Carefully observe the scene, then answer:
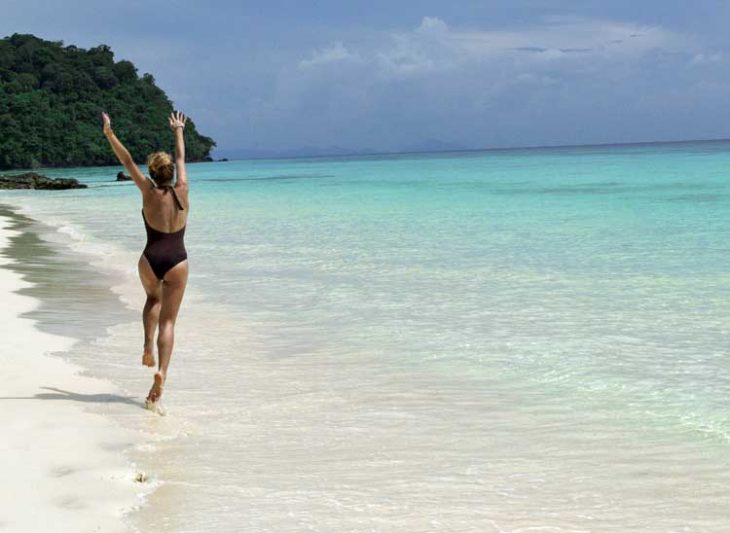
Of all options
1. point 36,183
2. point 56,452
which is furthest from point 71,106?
point 56,452

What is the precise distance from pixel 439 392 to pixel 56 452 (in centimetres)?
273

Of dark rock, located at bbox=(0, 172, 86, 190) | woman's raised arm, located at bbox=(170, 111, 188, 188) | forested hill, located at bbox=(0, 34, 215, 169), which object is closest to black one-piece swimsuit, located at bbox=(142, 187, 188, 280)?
woman's raised arm, located at bbox=(170, 111, 188, 188)

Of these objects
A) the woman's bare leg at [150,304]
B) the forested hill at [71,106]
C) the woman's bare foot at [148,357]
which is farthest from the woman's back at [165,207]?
the forested hill at [71,106]

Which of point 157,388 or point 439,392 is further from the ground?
point 157,388

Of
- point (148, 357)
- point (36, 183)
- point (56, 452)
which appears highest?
point (36, 183)

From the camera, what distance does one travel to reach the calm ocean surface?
425 centimetres

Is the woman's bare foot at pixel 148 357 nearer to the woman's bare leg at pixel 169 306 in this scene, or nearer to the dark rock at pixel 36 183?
the woman's bare leg at pixel 169 306

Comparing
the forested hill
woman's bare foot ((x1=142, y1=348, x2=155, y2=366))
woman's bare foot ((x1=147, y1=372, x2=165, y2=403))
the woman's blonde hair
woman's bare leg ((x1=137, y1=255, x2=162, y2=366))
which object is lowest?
woman's bare foot ((x1=147, y1=372, x2=165, y2=403))

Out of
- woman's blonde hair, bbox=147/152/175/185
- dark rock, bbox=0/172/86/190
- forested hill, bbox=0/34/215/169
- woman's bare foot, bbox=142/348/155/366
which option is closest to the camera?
woman's blonde hair, bbox=147/152/175/185

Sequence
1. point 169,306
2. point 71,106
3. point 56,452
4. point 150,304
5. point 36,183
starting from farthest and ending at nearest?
point 71,106, point 36,183, point 150,304, point 169,306, point 56,452

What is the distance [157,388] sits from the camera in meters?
5.64

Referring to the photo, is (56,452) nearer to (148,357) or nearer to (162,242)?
(148,357)

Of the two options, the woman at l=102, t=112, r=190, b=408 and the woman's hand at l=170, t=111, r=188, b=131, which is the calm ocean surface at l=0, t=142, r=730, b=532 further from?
the woman's hand at l=170, t=111, r=188, b=131

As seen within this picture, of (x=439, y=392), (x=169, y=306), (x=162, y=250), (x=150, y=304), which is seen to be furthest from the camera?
(x=439, y=392)
